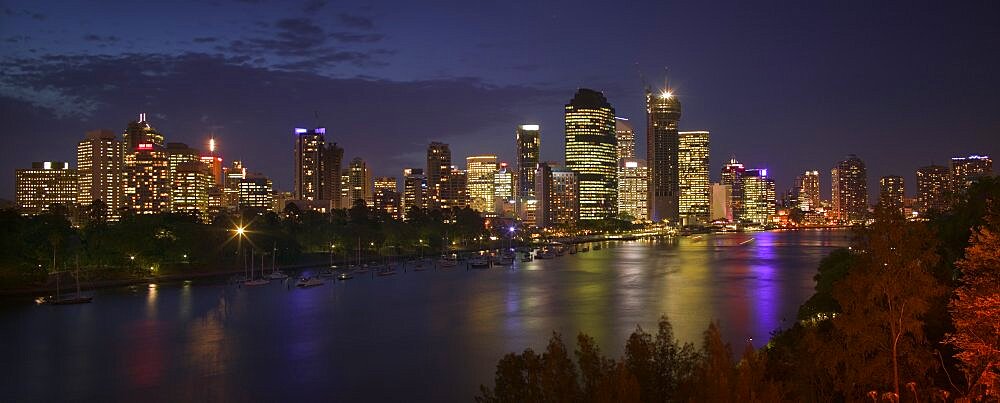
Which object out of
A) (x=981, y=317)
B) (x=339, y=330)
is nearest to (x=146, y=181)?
(x=339, y=330)

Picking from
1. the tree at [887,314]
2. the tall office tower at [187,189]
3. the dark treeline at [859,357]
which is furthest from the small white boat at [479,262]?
the tall office tower at [187,189]

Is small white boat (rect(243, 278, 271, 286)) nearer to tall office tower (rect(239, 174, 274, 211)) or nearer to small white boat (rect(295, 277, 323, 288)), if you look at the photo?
small white boat (rect(295, 277, 323, 288))

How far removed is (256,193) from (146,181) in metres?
32.2

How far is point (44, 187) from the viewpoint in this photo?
15875 cm

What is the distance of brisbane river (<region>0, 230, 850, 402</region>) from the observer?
82.0 ft

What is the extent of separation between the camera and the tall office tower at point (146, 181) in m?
150

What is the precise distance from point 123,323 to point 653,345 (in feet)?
104

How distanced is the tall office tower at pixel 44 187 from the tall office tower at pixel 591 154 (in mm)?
106169

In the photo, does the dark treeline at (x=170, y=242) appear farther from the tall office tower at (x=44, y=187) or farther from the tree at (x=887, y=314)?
the tall office tower at (x=44, y=187)

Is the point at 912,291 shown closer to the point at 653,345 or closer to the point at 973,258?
the point at 973,258

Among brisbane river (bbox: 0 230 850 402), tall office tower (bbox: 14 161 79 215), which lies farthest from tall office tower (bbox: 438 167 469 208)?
brisbane river (bbox: 0 230 850 402)

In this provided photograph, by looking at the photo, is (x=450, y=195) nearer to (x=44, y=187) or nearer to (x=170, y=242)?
(x=44, y=187)

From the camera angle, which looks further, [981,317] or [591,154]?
[591,154]

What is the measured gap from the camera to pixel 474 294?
163ft
